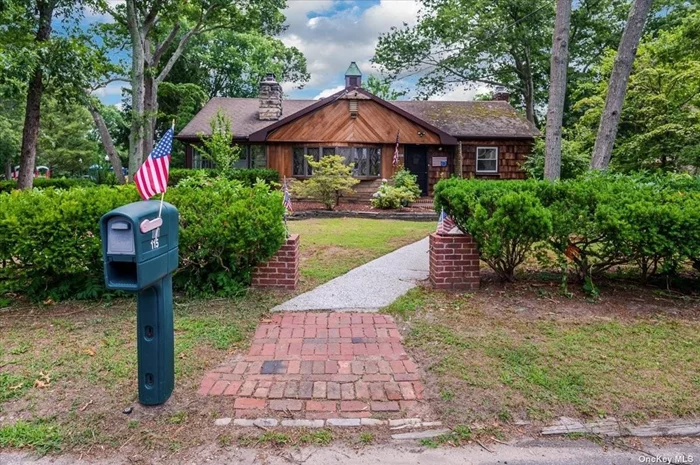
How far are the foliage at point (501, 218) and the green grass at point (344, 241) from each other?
1967mm

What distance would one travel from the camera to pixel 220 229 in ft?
15.2

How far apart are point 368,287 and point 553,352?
2404mm

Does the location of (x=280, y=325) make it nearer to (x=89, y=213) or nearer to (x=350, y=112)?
(x=89, y=213)

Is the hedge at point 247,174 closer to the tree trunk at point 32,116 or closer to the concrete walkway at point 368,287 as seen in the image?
the tree trunk at point 32,116

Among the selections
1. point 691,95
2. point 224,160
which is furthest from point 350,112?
point 691,95

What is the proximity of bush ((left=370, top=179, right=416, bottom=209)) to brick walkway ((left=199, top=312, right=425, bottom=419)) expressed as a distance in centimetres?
1055

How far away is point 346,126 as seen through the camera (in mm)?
17562

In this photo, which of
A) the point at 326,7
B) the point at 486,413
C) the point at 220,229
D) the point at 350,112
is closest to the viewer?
the point at 486,413

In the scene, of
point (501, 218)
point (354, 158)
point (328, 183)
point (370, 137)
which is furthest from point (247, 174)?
point (501, 218)

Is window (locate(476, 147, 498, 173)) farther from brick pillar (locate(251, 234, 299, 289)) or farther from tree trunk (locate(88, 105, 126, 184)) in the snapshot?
brick pillar (locate(251, 234, 299, 289))

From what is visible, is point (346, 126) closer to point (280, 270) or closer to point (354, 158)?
point (354, 158)

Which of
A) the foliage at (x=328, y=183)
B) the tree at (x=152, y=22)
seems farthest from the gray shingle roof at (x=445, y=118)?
the foliage at (x=328, y=183)

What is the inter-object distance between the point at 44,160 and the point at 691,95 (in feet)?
130

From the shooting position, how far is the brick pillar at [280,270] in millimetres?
5438
